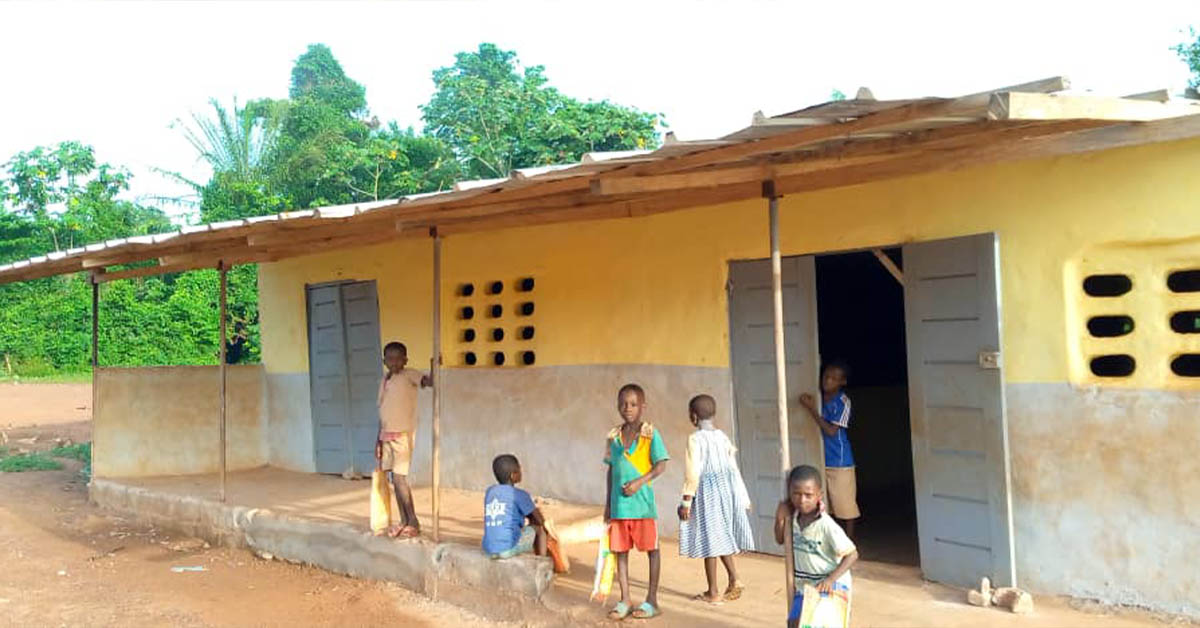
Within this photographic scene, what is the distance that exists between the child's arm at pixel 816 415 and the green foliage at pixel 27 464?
405 inches

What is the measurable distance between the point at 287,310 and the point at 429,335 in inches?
99.3

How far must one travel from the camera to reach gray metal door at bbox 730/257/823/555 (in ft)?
21.1

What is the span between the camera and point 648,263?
7426 mm

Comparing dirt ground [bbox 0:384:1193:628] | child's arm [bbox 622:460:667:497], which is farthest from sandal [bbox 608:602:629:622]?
child's arm [bbox 622:460:667:497]

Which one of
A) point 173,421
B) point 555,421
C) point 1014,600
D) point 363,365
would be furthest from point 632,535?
point 173,421

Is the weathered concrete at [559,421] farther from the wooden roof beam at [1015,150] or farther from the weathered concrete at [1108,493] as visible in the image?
the weathered concrete at [1108,493]

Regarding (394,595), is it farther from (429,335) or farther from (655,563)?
(429,335)

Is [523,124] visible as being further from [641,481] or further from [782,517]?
[782,517]

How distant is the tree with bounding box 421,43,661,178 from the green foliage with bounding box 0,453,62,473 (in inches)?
382

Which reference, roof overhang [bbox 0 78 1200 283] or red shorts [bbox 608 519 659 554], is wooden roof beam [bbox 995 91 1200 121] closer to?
roof overhang [bbox 0 78 1200 283]

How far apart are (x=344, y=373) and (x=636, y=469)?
5735 mm

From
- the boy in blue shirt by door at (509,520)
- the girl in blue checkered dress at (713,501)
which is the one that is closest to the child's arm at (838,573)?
the girl in blue checkered dress at (713,501)

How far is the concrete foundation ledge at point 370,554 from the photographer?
5.81m

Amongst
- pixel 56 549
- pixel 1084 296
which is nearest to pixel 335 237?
pixel 56 549
